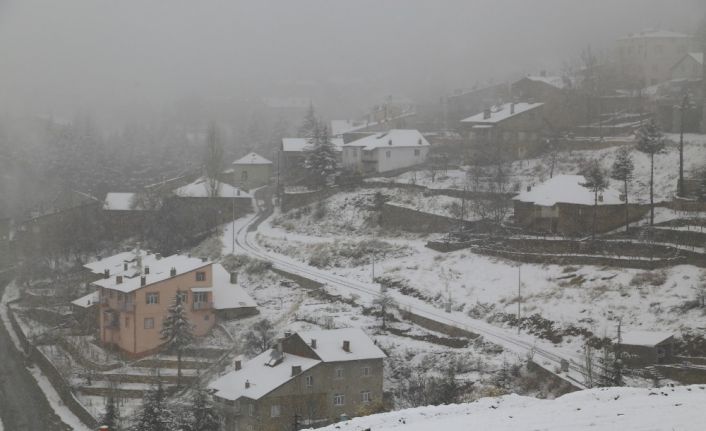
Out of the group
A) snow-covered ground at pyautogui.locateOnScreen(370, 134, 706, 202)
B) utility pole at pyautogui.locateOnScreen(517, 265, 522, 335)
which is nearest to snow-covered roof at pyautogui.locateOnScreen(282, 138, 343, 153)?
snow-covered ground at pyautogui.locateOnScreen(370, 134, 706, 202)

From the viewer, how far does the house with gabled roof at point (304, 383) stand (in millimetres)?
32375

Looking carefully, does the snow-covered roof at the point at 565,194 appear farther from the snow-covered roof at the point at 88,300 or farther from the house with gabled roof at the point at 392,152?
the snow-covered roof at the point at 88,300

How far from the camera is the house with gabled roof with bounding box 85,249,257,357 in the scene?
43.8 m

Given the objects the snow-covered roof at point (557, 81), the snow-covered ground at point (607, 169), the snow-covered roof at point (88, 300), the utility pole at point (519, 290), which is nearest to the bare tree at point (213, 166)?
the snow-covered ground at point (607, 169)

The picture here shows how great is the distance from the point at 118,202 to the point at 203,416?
3818cm

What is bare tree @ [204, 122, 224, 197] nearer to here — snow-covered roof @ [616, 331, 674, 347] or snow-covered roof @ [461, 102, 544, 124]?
snow-covered roof @ [461, 102, 544, 124]

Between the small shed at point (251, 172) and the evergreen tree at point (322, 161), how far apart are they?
1103 centimetres

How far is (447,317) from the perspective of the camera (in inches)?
1558

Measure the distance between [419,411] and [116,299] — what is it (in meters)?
31.6

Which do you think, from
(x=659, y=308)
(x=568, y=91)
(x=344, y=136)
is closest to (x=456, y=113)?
(x=344, y=136)

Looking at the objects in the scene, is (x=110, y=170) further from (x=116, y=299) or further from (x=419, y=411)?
(x=419, y=411)

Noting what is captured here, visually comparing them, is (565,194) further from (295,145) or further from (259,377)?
(295,145)

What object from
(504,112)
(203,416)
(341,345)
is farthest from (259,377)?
(504,112)

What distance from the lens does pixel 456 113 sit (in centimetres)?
7994
